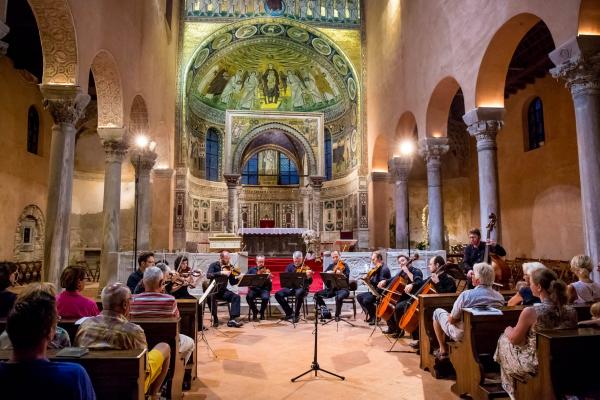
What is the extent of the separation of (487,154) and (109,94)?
986 centimetres

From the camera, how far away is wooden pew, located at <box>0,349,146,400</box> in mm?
2832

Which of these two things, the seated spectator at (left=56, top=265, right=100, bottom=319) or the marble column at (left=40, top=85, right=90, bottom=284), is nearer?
the seated spectator at (left=56, top=265, right=100, bottom=319)

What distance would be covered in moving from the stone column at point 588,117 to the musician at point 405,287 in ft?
8.87

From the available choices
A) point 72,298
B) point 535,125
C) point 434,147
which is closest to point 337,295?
point 72,298

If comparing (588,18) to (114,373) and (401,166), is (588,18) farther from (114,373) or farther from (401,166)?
(401,166)

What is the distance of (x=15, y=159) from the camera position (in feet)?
44.9

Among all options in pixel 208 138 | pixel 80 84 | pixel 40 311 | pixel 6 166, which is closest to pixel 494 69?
pixel 80 84

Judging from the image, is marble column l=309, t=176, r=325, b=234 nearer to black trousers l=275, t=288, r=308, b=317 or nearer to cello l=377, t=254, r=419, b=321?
black trousers l=275, t=288, r=308, b=317

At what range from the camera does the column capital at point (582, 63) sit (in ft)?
22.4

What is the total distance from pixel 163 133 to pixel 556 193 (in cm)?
1470

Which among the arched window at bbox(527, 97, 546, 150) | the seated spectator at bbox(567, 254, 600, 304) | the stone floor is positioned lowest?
the stone floor

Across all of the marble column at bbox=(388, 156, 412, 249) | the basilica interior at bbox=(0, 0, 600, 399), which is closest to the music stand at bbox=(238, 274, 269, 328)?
the basilica interior at bbox=(0, 0, 600, 399)

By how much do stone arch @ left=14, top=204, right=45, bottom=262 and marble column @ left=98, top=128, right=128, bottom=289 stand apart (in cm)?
409

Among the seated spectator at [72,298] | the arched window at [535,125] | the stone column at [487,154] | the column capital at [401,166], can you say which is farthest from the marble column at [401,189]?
the seated spectator at [72,298]
